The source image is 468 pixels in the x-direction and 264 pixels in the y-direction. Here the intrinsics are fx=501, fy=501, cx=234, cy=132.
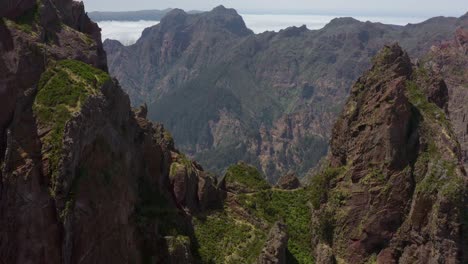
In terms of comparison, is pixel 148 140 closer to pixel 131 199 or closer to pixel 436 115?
pixel 131 199

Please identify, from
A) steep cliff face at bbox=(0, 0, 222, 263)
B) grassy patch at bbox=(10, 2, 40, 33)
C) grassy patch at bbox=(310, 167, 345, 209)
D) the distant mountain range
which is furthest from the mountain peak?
grassy patch at bbox=(10, 2, 40, 33)

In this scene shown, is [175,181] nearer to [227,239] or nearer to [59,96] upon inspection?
[227,239]

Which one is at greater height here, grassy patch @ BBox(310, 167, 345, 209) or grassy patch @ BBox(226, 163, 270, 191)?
grassy patch @ BBox(310, 167, 345, 209)

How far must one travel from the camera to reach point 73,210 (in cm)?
5388

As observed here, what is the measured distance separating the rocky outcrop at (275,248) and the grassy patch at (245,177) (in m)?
23.9

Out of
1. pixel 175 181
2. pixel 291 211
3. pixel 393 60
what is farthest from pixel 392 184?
pixel 175 181

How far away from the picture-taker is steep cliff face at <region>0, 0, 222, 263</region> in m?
52.3

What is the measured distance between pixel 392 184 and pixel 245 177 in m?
31.6

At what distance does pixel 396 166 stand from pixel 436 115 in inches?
588

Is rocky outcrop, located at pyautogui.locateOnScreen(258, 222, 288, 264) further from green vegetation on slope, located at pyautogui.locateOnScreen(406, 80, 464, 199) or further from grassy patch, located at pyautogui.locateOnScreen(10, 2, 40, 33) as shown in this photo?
grassy patch, located at pyautogui.locateOnScreen(10, 2, 40, 33)

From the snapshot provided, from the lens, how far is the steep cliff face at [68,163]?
52.3m

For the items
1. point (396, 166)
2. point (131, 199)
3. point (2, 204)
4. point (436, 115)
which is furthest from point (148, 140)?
point (436, 115)

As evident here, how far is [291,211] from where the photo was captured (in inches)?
3762

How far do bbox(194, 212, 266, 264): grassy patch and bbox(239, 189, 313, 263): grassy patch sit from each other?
6.32 meters
